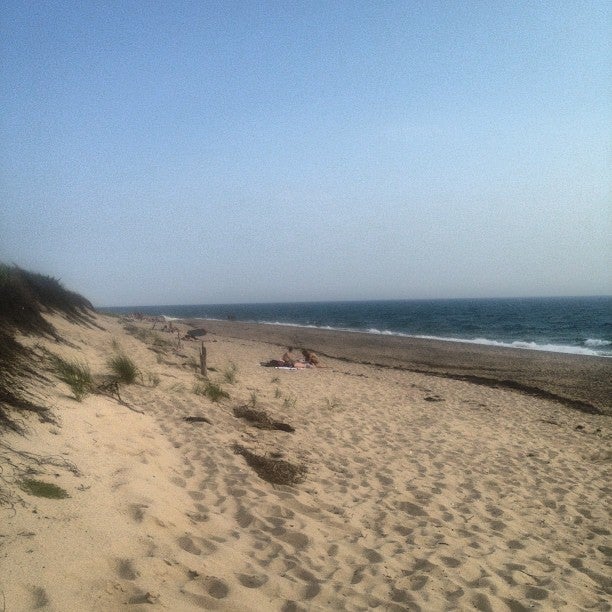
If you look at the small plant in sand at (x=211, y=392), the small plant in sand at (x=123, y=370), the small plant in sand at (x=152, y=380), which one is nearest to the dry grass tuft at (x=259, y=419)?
the small plant in sand at (x=211, y=392)

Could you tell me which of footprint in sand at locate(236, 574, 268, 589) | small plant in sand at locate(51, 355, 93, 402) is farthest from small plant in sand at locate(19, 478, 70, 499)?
small plant in sand at locate(51, 355, 93, 402)

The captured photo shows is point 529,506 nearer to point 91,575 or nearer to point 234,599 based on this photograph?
point 234,599

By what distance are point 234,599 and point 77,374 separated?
5025mm

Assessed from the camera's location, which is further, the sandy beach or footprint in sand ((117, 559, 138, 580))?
the sandy beach

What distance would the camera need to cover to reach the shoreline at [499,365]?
1466 cm

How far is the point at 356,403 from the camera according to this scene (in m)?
10.6

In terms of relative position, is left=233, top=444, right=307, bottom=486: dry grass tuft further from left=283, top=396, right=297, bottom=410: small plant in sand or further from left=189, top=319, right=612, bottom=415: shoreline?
left=189, top=319, right=612, bottom=415: shoreline

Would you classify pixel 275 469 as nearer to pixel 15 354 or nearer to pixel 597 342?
pixel 15 354

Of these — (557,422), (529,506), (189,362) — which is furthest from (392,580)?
(189,362)

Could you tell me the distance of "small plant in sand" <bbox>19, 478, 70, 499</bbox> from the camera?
3.30 metres

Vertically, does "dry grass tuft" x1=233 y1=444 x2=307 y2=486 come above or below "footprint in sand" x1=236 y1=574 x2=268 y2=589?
below

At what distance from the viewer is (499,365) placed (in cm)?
2066

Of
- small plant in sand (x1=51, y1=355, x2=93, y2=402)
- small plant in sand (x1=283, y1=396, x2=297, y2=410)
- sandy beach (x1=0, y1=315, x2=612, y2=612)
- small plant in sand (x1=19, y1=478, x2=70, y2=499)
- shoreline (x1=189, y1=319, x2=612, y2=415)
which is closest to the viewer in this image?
sandy beach (x1=0, y1=315, x2=612, y2=612)

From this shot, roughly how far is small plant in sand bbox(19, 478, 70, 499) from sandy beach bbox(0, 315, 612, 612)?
63 millimetres
